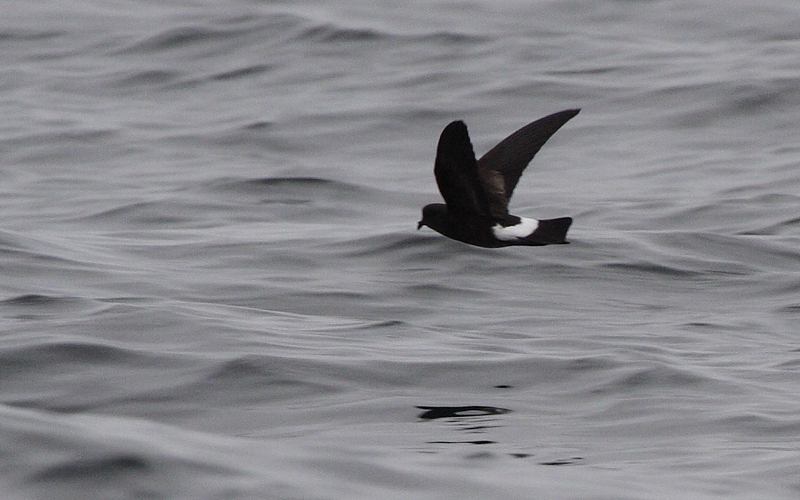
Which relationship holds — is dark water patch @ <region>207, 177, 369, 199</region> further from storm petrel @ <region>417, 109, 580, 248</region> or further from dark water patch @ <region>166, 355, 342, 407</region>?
dark water patch @ <region>166, 355, 342, 407</region>

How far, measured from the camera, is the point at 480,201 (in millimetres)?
7656

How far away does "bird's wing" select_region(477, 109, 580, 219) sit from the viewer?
827cm

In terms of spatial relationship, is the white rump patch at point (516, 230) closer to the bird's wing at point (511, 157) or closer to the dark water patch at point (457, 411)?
the bird's wing at point (511, 157)

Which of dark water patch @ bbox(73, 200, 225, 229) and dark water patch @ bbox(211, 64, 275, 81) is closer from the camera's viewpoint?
dark water patch @ bbox(73, 200, 225, 229)

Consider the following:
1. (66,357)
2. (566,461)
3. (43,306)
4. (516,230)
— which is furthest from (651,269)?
(566,461)

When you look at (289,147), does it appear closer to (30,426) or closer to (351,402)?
(351,402)

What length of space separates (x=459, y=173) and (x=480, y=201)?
363mm

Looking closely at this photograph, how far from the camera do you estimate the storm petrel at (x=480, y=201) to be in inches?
280

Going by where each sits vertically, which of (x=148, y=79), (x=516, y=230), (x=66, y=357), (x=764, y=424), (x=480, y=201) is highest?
(x=148, y=79)

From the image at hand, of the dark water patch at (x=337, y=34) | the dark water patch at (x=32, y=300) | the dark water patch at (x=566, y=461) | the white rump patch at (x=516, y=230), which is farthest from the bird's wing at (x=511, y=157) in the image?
the dark water patch at (x=337, y=34)

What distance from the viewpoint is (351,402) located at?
20.7ft

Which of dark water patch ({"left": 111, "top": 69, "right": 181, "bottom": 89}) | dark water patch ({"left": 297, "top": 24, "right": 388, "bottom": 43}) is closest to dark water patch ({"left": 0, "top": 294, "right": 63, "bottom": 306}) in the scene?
dark water patch ({"left": 111, "top": 69, "right": 181, "bottom": 89})

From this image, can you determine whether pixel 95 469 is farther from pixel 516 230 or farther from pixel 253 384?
pixel 516 230

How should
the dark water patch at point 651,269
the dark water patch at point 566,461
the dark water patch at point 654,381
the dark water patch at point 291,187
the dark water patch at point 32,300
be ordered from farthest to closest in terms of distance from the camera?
the dark water patch at point 291,187 < the dark water patch at point 651,269 < the dark water patch at point 32,300 < the dark water patch at point 654,381 < the dark water patch at point 566,461
